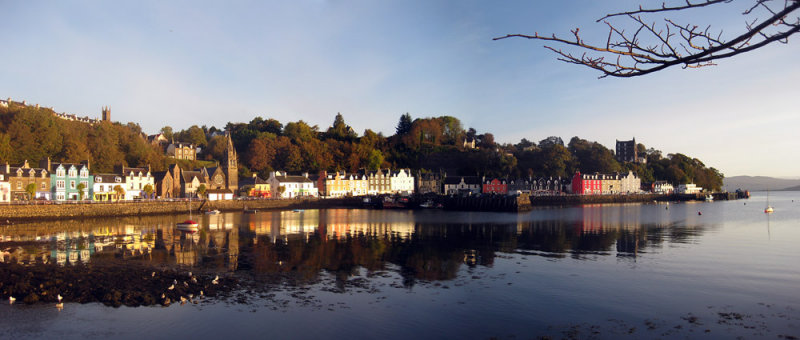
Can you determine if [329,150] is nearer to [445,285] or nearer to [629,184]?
[629,184]

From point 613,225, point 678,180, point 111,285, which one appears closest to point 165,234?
point 111,285

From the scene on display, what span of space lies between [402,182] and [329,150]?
1692cm

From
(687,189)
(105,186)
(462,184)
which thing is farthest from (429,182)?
(687,189)

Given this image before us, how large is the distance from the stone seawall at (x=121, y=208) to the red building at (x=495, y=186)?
42.5 m

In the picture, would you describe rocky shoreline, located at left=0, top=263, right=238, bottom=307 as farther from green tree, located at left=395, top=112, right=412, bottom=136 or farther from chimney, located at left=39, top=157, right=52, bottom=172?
green tree, located at left=395, top=112, right=412, bottom=136

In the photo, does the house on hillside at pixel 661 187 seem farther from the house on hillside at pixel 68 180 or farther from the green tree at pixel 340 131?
the house on hillside at pixel 68 180

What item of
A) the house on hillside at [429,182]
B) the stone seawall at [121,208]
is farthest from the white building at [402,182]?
the stone seawall at [121,208]

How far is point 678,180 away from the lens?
12544 cm

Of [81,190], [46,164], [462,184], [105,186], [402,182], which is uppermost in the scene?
[46,164]

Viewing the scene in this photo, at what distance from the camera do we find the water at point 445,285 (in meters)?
13.8

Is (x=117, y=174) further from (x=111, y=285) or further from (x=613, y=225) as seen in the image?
(x=613, y=225)

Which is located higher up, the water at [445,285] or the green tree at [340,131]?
Answer: the green tree at [340,131]

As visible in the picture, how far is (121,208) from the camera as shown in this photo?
55312mm

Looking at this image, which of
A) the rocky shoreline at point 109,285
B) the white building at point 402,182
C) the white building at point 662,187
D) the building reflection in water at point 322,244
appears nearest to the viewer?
the rocky shoreline at point 109,285
